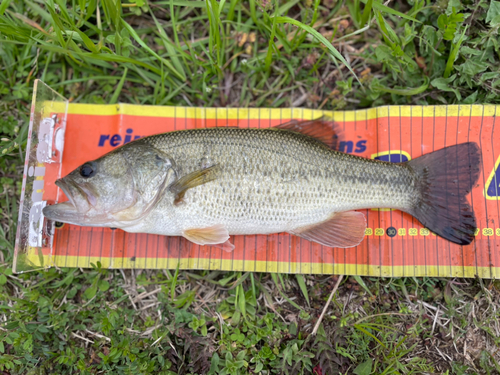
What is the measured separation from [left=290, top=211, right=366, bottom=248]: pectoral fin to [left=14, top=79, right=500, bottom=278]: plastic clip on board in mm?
295

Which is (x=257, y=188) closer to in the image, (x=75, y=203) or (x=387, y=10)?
(x=75, y=203)

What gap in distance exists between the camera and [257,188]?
286cm

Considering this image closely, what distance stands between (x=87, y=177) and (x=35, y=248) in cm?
120

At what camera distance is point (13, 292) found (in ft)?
11.2

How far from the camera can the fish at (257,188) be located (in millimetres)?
2814

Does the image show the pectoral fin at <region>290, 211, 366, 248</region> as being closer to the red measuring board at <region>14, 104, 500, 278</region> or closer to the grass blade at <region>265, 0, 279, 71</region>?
the red measuring board at <region>14, 104, 500, 278</region>

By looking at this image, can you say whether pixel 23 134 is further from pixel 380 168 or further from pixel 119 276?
pixel 380 168

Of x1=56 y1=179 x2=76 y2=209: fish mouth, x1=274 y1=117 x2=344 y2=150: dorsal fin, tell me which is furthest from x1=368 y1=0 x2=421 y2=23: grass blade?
x1=56 y1=179 x2=76 y2=209: fish mouth

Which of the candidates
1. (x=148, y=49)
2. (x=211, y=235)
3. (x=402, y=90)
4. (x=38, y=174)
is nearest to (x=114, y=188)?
(x=211, y=235)

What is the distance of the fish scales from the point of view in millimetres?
2854

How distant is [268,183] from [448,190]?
1.80 meters

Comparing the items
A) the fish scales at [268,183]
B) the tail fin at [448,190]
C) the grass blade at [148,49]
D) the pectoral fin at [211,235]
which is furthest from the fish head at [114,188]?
the tail fin at [448,190]

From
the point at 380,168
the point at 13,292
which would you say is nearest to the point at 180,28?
the point at 380,168

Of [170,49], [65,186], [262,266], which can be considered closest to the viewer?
[65,186]
